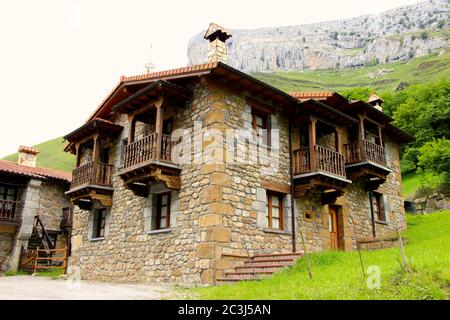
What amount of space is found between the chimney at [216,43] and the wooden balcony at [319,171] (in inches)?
167

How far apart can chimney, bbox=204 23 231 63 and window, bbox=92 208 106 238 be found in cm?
780

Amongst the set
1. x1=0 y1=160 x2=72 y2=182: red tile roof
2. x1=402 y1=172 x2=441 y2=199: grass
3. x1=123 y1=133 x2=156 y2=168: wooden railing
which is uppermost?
x1=402 y1=172 x2=441 y2=199: grass

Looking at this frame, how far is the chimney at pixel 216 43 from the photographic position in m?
13.8

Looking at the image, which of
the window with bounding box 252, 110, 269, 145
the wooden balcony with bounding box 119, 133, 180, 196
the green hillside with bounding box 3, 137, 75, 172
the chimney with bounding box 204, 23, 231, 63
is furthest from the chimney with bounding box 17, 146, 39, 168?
the green hillside with bounding box 3, 137, 75, 172

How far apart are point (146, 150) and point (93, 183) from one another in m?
3.96

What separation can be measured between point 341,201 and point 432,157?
1745cm

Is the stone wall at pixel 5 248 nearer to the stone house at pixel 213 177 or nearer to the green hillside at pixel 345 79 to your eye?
the stone house at pixel 213 177

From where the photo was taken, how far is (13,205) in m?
21.9

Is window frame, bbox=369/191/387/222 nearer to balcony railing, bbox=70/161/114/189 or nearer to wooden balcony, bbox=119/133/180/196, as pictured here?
wooden balcony, bbox=119/133/180/196

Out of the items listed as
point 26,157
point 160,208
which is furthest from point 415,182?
point 26,157

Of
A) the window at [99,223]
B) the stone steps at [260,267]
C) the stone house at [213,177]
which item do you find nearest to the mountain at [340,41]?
the stone house at [213,177]

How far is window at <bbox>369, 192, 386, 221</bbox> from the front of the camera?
18453 millimetres
